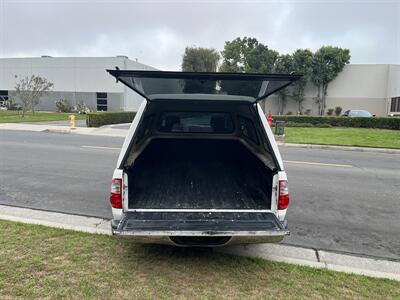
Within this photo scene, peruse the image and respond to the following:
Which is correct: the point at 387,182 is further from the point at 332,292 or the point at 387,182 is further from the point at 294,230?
the point at 332,292

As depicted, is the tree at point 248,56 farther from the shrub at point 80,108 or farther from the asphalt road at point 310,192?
the asphalt road at point 310,192

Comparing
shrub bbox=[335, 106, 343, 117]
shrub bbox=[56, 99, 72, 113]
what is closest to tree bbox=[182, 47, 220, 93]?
shrub bbox=[56, 99, 72, 113]

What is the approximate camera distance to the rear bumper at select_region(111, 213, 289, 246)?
273 centimetres

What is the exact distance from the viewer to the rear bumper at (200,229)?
273cm

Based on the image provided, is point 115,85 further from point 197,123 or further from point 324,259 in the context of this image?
point 324,259

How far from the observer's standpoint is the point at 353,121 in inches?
853

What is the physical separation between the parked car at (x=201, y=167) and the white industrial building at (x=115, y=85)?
31407 mm

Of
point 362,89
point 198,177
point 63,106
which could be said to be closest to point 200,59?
point 63,106

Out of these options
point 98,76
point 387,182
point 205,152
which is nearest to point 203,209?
point 205,152

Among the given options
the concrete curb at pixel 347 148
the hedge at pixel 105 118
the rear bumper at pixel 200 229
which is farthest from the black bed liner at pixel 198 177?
the hedge at pixel 105 118

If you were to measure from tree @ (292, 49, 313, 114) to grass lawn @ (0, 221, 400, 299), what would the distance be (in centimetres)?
3242

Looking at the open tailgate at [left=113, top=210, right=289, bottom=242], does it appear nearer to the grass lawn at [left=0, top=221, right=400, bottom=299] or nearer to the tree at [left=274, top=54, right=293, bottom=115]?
the grass lawn at [left=0, top=221, right=400, bottom=299]

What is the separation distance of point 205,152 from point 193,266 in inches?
108

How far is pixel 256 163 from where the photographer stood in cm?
435
